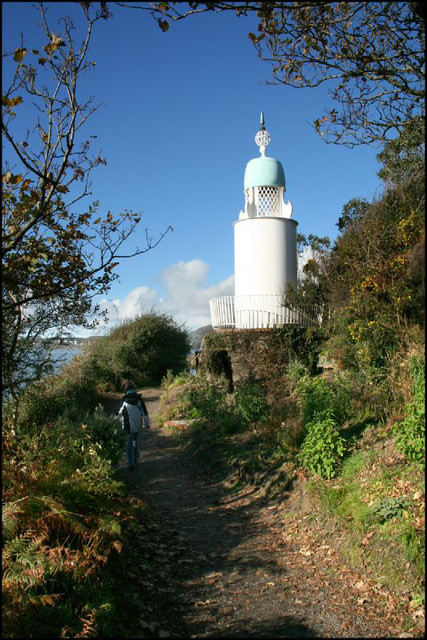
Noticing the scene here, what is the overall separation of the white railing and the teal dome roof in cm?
429

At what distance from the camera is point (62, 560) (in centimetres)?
461

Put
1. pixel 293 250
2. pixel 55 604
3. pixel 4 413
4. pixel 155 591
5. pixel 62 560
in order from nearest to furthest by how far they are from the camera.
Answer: pixel 55 604
pixel 62 560
pixel 155 591
pixel 4 413
pixel 293 250

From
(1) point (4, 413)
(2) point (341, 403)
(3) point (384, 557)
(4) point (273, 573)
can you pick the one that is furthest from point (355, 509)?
(1) point (4, 413)

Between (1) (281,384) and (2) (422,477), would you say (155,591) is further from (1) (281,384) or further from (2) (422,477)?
(1) (281,384)

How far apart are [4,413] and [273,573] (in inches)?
165

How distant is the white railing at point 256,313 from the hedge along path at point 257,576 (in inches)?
360

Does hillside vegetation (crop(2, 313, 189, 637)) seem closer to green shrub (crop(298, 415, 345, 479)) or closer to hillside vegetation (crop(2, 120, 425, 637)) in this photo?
hillside vegetation (crop(2, 120, 425, 637))

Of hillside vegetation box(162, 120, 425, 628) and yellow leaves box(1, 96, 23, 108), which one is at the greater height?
yellow leaves box(1, 96, 23, 108)

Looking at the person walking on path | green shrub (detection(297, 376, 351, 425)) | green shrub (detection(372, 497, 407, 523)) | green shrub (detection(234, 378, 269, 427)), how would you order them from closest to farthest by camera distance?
green shrub (detection(372, 497, 407, 523))
green shrub (detection(297, 376, 351, 425))
the person walking on path
green shrub (detection(234, 378, 269, 427))

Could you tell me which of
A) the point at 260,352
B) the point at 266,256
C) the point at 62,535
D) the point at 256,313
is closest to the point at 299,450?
the point at 62,535

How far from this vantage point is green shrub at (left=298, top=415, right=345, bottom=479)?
7.19 m

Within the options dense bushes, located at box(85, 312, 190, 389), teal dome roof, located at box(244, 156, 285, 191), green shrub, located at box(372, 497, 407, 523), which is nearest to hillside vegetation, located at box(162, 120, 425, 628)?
green shrub, located at box(372, 497, 407, 523)

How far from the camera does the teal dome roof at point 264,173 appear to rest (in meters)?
18.9

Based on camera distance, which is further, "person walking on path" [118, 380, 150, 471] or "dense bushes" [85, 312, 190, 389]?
"dense bushes" [85, 312, 190, 389]
